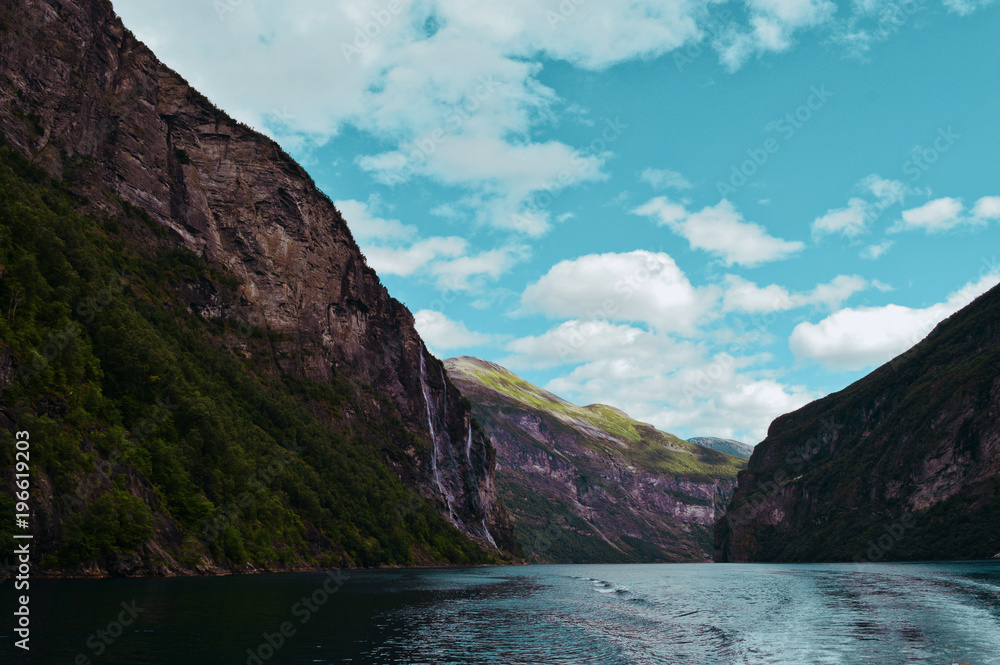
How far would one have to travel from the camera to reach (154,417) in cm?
8206

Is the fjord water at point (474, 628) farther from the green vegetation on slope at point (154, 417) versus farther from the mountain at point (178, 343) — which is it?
the mountain at point (178, 343)

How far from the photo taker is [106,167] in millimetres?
Answer: 126625

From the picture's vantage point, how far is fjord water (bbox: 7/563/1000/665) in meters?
28.4

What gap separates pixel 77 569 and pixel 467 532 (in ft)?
496

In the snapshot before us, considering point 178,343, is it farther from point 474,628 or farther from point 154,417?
point 474,628

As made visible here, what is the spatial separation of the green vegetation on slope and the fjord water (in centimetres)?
1160

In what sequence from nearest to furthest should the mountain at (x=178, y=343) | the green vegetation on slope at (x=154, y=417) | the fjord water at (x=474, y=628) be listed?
the fjord water at (x=474, y=628)
the green vegetation on slope at (x=154, y=417)
the mountain at (x=178, y=343)

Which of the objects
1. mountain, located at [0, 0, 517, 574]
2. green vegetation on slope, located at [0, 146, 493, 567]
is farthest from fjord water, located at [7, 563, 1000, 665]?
mountain, located at [0, 0, 517, 574]

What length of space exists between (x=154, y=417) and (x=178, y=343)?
35155mm

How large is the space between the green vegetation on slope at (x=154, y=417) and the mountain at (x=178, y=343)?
0.31 metres

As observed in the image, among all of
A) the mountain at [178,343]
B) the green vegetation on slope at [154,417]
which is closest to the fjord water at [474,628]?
the green vegetation on slope at [154,417]

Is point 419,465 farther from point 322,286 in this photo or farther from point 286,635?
point 286,635

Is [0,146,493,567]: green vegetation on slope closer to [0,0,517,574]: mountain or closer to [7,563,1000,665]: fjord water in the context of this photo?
[0,0,517,574]: mountain

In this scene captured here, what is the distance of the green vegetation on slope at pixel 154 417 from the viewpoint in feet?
196
